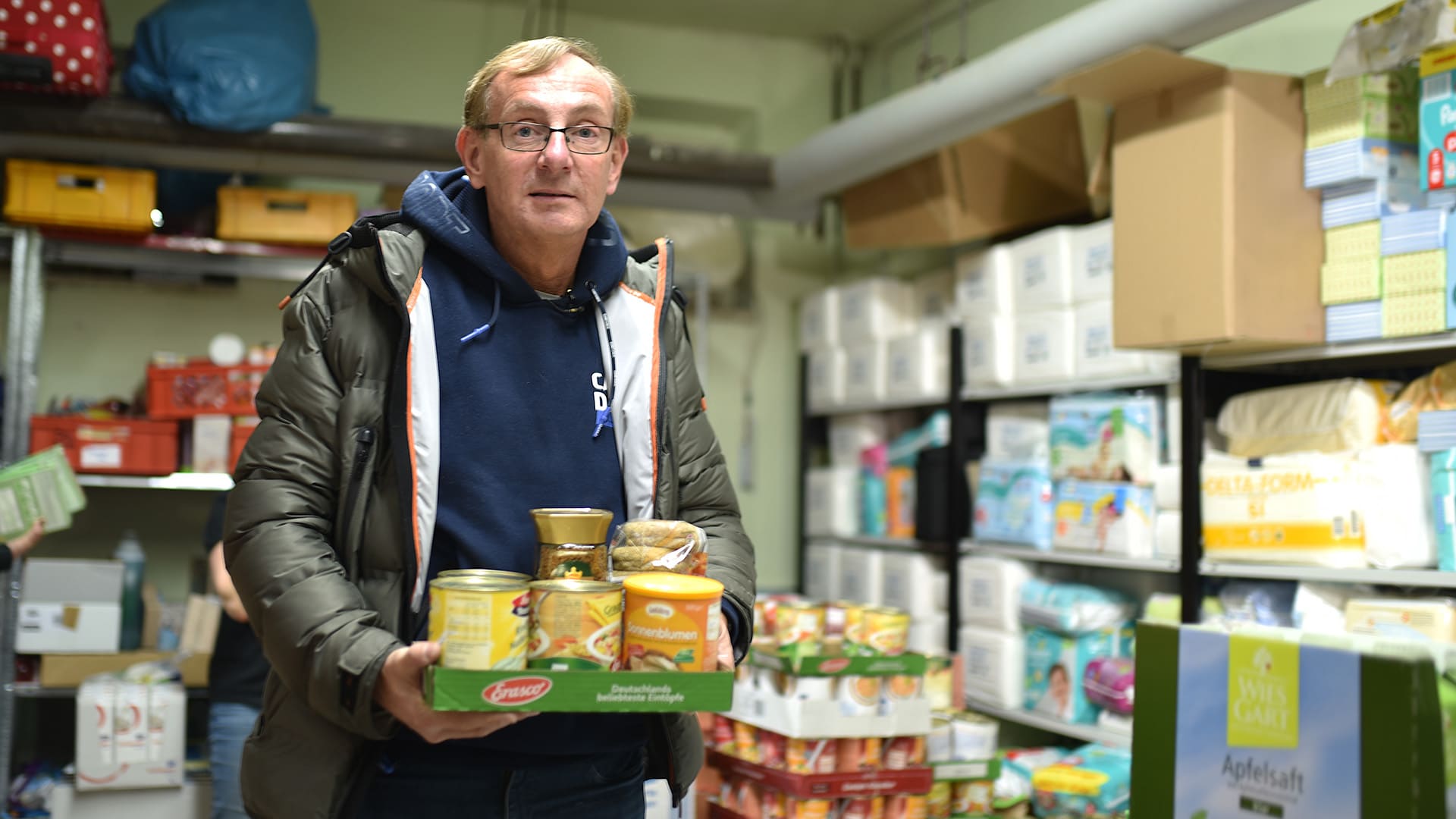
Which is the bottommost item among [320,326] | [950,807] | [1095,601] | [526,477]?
[950,807]

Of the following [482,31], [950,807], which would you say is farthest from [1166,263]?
[482,31]

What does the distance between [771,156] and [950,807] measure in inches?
112

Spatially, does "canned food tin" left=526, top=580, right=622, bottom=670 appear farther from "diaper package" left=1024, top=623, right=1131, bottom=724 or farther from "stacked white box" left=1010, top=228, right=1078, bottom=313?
"stacked white box" left=1010, top=228, right=1078, bottom=313

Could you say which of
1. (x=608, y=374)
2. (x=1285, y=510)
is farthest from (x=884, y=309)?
(x=608, y=374)

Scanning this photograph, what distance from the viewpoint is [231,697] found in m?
3.44

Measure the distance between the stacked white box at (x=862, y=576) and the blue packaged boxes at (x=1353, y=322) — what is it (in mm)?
2267

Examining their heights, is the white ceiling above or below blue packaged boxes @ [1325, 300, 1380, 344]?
above

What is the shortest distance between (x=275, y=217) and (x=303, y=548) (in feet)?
11.6

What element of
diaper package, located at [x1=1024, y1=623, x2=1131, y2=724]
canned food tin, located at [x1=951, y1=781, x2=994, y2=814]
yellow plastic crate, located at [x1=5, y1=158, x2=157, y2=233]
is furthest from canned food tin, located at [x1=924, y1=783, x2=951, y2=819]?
yellow plastic crate, located at [x1=5, y1=158, x2=157, y2=233]

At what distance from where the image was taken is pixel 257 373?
14.5 feet

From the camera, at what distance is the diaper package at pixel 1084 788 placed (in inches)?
130

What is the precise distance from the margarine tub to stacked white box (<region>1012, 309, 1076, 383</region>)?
300cm

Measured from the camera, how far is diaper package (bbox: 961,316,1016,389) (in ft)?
14.3

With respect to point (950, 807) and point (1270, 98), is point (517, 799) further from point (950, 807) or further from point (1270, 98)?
point (1270, 98)
